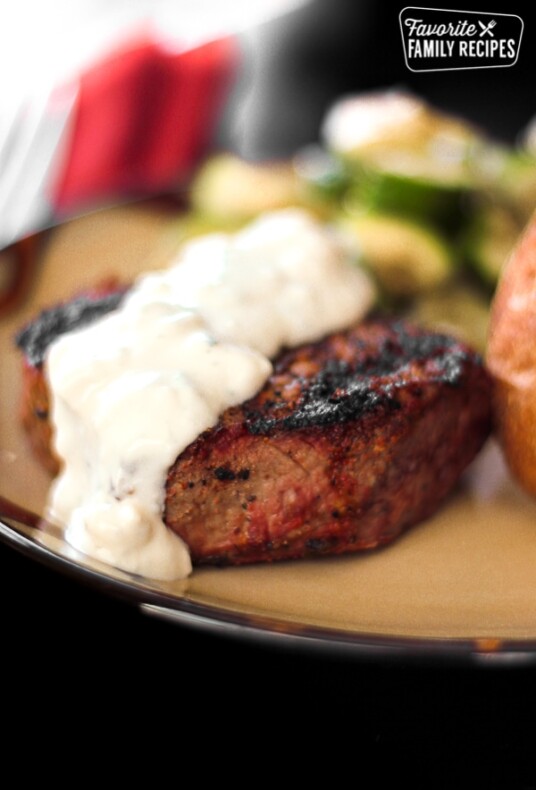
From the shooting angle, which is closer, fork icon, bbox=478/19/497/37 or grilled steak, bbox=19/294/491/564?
grilled steak, bbox=19/294/491/564

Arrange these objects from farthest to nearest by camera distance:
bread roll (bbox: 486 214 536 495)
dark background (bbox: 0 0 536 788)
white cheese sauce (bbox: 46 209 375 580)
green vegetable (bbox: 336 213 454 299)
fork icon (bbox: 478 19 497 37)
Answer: green vegetable (bbox: 336 213 454 299) < fork icon (bbox: 478 19 497 37) < bread roll (bbox: 486 214 536 495) < white cheese sauce (bbox: 46 209 375 580) < dark background (bbox: 0 0 536 788)

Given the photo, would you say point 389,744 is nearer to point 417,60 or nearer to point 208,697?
point 208,697

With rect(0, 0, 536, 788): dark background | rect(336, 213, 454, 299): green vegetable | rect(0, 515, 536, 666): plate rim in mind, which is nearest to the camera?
rect(0, 515, 536, 666): plate rim

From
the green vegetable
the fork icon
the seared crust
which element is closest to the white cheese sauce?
the seared crust

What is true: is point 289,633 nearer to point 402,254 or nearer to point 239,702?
point 239,702

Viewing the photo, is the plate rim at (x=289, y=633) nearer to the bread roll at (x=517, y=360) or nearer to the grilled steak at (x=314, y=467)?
the grilled steak at (x=314, y=467)

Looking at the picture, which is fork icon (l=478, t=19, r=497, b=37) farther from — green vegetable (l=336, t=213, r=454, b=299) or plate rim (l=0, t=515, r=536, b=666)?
plate rim (l=0, t=515, r=536, b=666)

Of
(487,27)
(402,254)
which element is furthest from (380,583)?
(402,254)
